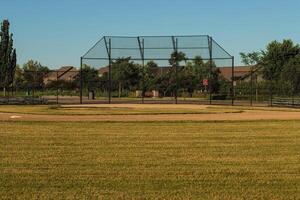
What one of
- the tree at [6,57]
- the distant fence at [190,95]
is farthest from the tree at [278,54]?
the tree at [6,57]

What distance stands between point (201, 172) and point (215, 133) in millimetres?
6185

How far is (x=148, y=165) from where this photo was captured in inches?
318

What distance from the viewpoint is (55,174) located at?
725 centimetres

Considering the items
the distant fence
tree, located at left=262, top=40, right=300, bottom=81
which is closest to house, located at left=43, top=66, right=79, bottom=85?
the distant fence

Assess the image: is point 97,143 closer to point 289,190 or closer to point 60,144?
point 60,144

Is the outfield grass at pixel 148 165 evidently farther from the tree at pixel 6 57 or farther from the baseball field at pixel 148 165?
the tree at pixel 6 57

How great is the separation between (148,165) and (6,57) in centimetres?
3974

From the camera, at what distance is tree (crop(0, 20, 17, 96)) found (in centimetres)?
4462

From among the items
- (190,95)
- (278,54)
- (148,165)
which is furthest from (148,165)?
(278,54)

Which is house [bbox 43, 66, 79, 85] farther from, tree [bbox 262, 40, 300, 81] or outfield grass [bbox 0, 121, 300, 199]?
outfield grass [bbox 0, 121, 300, 199]

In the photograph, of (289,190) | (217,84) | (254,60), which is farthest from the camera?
(254,60)

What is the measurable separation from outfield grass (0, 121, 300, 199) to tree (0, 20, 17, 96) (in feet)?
108

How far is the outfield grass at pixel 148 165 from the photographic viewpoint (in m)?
6.21

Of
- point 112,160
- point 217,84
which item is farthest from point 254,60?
point 112,160
